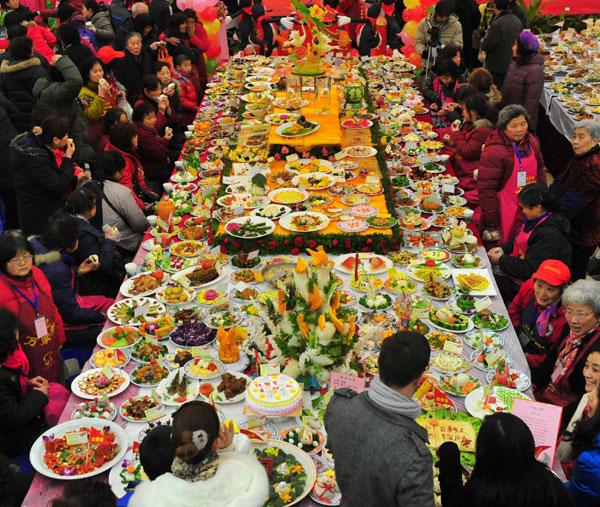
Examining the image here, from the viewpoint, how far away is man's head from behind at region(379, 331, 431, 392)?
2.35 metres

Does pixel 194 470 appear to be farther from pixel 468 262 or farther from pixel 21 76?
pixel 21 76

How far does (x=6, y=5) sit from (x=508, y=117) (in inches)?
→ 281

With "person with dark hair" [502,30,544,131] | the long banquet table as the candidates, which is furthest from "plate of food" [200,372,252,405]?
"person with dark hair" [502,30,544,131]

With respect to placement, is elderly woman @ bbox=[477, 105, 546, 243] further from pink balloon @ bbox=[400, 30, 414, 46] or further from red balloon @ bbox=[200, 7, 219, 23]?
red balloon @ bbox=[200, 7, 219, 23]

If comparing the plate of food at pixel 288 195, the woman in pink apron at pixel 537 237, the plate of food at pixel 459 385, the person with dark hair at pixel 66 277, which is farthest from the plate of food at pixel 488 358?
the person with dark hair at pixel 66 277

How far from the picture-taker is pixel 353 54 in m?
10.1

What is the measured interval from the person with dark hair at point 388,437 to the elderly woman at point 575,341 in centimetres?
153

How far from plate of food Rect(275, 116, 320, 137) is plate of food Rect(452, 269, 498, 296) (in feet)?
8.34

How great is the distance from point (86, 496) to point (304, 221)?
313cm

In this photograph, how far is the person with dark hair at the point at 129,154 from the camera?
19.0 feet

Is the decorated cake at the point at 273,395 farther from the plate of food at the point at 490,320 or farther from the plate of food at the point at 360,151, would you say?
the plate of food at the point at 360,151

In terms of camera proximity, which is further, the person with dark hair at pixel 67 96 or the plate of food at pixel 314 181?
the person with dark hair at pixel 67 96

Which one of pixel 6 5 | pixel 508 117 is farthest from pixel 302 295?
pixel 6 5

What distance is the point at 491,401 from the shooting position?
3.43 metres
